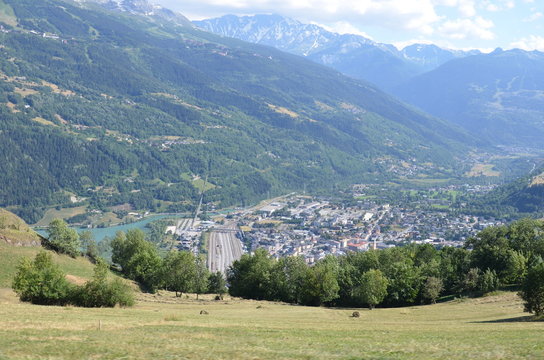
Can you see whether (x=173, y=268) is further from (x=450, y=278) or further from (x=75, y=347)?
(x=75, y=347)

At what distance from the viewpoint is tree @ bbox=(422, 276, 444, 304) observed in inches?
2666

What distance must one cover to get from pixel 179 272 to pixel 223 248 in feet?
291

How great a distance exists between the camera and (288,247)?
162 meters

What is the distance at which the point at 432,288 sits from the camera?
68.0 m

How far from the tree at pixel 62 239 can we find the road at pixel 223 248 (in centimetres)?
5920

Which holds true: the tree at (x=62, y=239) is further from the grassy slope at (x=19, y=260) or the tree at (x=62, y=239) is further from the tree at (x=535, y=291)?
the tree at (x=535, y=291)

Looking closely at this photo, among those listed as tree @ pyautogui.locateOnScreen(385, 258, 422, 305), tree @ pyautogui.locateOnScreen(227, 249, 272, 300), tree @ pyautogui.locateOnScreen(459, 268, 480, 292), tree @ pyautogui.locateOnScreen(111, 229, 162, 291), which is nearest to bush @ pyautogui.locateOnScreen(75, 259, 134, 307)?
tree @ pyautogui.locateOnScreen(111, 229, 162, 291)

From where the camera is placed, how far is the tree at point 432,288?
222 ft

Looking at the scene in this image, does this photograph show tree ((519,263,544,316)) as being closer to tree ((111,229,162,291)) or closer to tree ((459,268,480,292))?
tree ((459,268,480,292))

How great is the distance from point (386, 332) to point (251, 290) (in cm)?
4565

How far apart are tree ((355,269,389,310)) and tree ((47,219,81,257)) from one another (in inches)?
1795

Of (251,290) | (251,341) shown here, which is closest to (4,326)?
(251,341)

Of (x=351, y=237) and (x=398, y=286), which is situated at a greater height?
(x=351, y=237)

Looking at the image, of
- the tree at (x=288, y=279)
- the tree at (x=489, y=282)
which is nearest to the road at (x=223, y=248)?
the tree at (x=288, y=279)
